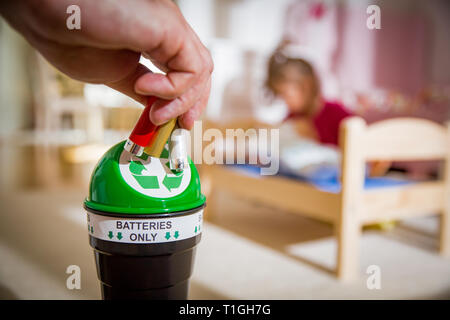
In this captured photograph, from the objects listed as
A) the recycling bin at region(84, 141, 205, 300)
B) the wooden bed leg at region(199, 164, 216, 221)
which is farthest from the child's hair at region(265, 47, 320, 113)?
the recycling bin at region(84, 141, 205, 300)

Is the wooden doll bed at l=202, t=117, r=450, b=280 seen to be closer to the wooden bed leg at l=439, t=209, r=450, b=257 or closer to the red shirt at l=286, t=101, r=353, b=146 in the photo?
the wooden bed leg at l=439, t=209, r=450, b=257

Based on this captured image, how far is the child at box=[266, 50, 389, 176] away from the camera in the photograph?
1806mm

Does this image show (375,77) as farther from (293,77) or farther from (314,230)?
(314,230)

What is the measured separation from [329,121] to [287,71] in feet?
0.99

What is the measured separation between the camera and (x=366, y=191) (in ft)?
3.29

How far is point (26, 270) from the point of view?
3.10 ft

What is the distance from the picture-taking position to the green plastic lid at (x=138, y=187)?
0.45m

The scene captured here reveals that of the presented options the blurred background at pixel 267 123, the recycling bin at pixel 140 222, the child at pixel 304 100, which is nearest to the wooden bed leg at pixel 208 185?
the blurred background at pixel 267 123

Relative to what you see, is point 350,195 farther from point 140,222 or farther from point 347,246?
point 140,222

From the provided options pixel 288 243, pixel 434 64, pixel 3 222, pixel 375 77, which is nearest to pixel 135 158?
pixel 288 243

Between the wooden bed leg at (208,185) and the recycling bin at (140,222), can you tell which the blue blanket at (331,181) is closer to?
the wooden bed leg at (208,185)

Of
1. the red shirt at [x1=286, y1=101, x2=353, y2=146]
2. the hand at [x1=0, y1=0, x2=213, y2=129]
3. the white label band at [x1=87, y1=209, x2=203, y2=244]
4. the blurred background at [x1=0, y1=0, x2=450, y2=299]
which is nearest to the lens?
the hand at [x1=0, y1=0, x2=213, y2=129]

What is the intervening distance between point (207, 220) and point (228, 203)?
32cm

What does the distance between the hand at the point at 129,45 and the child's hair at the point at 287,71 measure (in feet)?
5.00
